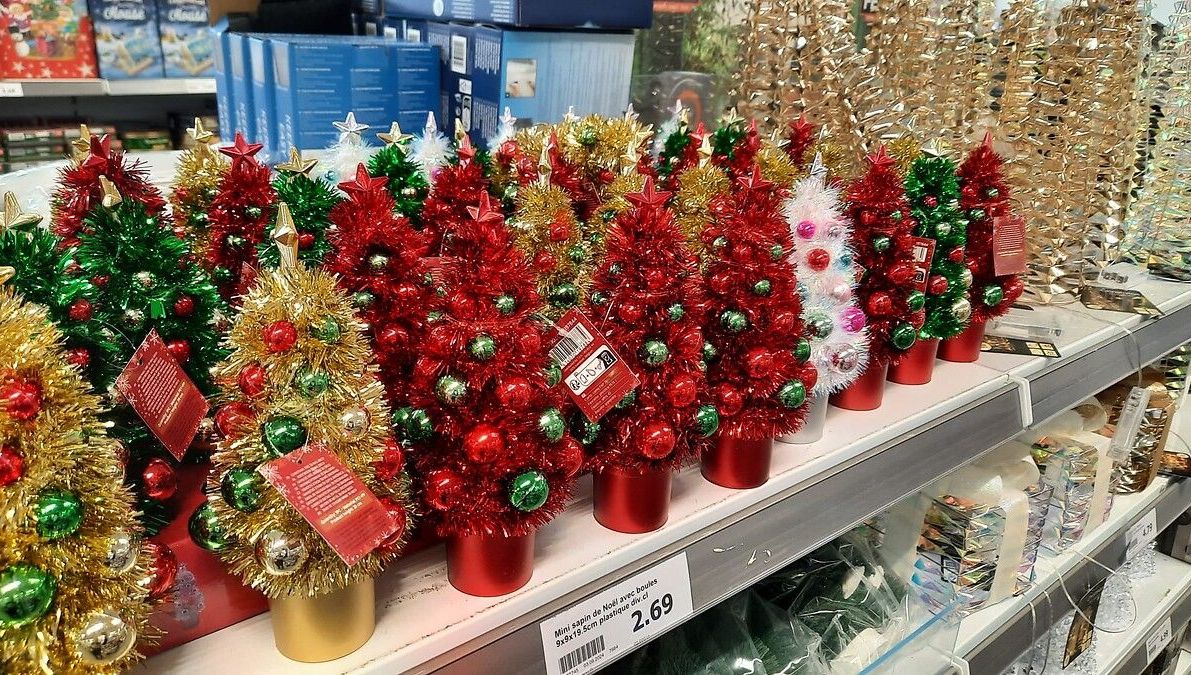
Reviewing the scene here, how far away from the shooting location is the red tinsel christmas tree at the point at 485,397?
0.60 m

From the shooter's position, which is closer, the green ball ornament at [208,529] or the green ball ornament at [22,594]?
the green ball ornament at [22,594]

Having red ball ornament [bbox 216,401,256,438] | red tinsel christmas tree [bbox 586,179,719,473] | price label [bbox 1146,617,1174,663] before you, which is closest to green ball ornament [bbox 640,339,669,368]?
red tinsel christmas tree [bbox 586,179,719,473]

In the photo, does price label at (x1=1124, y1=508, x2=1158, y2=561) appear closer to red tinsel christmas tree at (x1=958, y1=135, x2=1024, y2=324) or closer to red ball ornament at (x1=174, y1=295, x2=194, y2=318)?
red tinsel christmas tree at (x1=958, y1=135, x2=1024, y2=324)

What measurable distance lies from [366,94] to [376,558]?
4.17 ft

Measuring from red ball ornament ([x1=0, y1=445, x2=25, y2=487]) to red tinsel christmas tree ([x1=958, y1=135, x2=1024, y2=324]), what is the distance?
44.7 inches

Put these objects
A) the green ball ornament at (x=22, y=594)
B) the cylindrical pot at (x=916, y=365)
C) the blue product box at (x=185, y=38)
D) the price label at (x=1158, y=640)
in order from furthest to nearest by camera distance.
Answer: the blue product box at (x=185, y=38) < the price label at (x=1158, y=640) < the cylindrical pot at (x=916, y=365) < the green ball ornament at (x=22, y=594)

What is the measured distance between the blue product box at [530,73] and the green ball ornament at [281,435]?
965 mm

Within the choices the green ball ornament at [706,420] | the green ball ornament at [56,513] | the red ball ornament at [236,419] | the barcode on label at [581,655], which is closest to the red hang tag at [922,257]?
the green ball ornament at [706,420]

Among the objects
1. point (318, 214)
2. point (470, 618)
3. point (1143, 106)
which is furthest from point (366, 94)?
point (1143, 106)

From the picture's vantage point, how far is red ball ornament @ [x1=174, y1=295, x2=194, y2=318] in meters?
0.65

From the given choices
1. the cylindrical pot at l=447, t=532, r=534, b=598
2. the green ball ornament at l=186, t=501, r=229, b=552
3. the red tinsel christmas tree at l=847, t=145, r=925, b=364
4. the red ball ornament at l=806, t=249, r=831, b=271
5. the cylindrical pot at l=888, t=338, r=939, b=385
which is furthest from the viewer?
the cylindrical pot at l=888, t=338, r=939, b=385

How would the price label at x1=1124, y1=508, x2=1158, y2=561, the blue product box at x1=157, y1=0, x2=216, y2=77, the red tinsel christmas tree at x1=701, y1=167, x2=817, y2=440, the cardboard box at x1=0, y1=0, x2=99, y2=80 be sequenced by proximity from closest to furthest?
1. the red tinsel christmas tree at x1=701, y1=167, x2=817, y2=440
2. the price label at x1=1124, y1=508, x2=1158, y2=561
3. the cardboard box at x1=0, y1=0, x2=99, y2=80
4. the blue product box at x1=157, y1=0, x2=216, y2=77

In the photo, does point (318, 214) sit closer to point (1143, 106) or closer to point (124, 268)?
point (124, 268)

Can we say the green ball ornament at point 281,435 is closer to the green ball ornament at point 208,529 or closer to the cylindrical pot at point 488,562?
the green ball ornament at point 208,529
